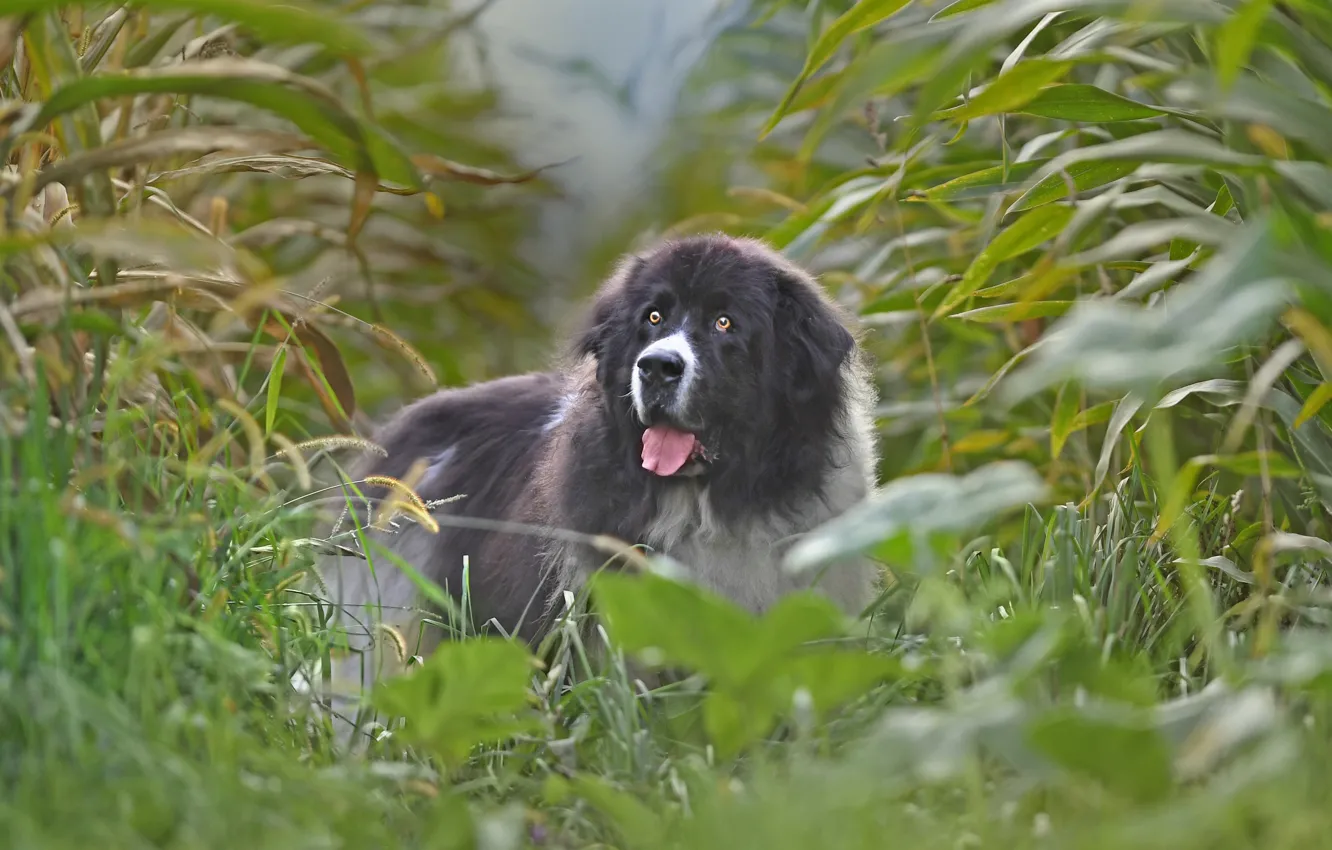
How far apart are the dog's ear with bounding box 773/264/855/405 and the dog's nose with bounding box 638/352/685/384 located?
1.30ft

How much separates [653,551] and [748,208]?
3.51m

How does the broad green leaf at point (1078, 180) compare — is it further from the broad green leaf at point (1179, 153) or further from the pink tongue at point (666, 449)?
the pink tongue at point (666, 449)

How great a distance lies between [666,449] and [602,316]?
47 cm

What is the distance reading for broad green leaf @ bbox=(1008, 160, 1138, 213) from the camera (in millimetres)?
2984

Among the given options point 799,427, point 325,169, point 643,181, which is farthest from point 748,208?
point 325,169

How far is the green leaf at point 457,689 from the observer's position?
205 centimetres

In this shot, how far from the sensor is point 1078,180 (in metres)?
3.01

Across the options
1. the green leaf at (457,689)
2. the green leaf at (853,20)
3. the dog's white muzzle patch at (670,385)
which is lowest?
the green leaf at (457,689)

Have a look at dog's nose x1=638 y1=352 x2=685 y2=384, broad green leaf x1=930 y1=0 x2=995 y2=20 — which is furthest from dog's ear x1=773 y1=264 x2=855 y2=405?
broad green leaf x1=930 y1=0 x2=995 y2=20

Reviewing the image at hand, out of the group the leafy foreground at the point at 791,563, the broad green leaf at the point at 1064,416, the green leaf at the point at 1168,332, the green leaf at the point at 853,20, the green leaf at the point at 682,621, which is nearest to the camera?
the green leaf at the point at 1168,332

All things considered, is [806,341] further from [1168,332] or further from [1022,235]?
[1168,332]

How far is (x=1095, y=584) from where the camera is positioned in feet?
9.86

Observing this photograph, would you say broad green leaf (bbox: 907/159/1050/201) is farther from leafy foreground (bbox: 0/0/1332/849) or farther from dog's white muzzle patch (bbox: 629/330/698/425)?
dog's white muzzle patch (bbox: 629/330/698/425)

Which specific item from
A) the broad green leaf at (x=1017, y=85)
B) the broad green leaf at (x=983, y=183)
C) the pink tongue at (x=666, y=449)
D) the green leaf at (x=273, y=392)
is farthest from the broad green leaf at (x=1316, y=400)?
the green leaf at (x=273, y=392)
